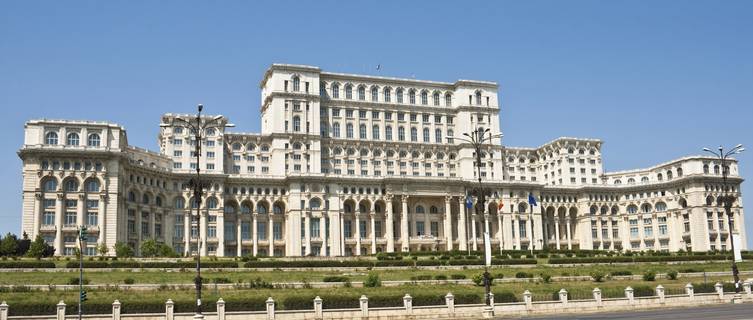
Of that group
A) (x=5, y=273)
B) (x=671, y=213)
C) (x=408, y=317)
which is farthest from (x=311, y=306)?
(x=671, y=213)

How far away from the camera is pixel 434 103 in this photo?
5969 inches

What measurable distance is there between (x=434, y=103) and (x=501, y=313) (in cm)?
9518

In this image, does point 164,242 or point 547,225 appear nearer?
point 164,242

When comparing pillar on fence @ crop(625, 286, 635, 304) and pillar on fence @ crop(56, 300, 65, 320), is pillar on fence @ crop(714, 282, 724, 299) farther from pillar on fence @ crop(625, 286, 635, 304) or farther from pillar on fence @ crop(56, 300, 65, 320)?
pillar on fence @ crop(56, 300, 65, 320)

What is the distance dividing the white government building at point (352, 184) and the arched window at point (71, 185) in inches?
12.1

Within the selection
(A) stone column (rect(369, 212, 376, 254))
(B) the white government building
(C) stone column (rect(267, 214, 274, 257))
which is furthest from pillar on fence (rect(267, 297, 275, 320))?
(A) stone column (rect(369, 212, 376, 254))

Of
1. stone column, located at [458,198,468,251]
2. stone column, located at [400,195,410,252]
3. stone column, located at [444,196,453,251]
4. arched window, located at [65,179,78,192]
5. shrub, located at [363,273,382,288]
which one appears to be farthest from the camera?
stone column, located at [458,198,468,251]

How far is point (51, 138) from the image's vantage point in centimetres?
11025

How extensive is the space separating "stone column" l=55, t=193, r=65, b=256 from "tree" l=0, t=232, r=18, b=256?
1033 cm

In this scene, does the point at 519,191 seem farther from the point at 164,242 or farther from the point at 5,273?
the point at 5,273

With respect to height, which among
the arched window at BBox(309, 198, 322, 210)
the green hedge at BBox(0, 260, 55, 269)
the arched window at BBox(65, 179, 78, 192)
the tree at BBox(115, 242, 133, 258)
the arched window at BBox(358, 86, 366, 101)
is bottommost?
the green hedge at BBox(0, 260, 55, 269)

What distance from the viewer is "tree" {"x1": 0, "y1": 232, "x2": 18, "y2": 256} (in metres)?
95.0

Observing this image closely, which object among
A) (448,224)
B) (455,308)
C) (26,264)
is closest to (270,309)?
(455,308)

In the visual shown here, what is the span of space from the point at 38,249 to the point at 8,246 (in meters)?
3.92
